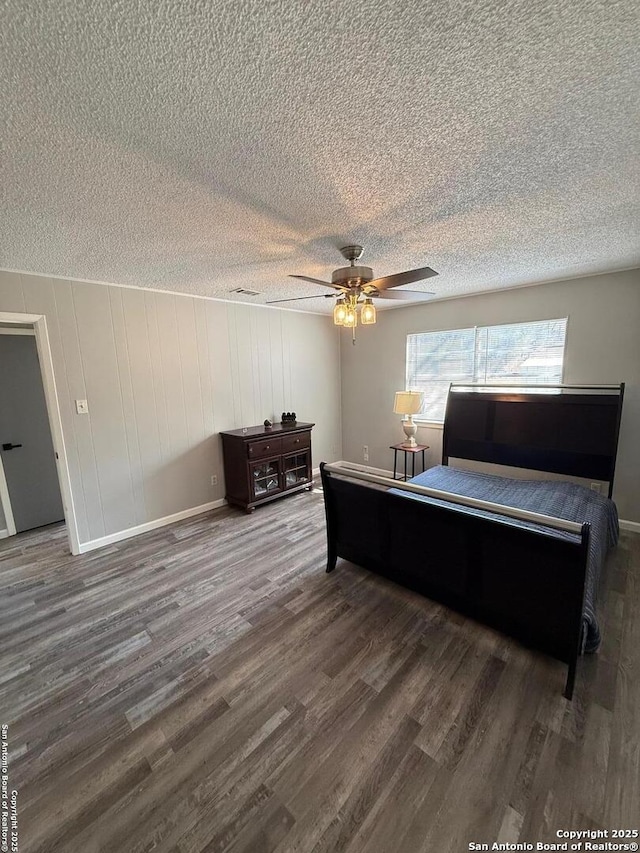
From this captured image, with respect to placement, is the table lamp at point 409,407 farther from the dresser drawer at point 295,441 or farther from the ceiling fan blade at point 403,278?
the ceiling fan blade at point 403,278

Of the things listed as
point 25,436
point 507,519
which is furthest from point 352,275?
point 25,436

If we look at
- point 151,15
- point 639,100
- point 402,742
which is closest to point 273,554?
point 402,742

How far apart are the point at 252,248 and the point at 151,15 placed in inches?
61.1

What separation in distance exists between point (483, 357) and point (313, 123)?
11.4 feet

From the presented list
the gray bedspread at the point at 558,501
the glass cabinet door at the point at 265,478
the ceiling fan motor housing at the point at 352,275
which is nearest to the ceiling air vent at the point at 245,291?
the ceiling fan motor housing at the point at 352,275

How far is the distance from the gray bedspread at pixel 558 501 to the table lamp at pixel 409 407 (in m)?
0.85

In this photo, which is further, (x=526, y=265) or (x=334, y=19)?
(x=526, y=265)

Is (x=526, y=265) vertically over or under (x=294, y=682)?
over

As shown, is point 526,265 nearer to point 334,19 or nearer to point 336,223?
point 336,223

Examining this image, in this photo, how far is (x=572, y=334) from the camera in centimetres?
340

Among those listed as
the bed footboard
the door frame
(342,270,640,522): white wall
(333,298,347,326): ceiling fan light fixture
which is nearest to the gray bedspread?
the bed footboard

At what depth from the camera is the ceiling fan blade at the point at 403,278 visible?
74.2 inches

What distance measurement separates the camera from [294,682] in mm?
1780

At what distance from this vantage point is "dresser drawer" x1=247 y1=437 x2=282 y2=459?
12.7ft
